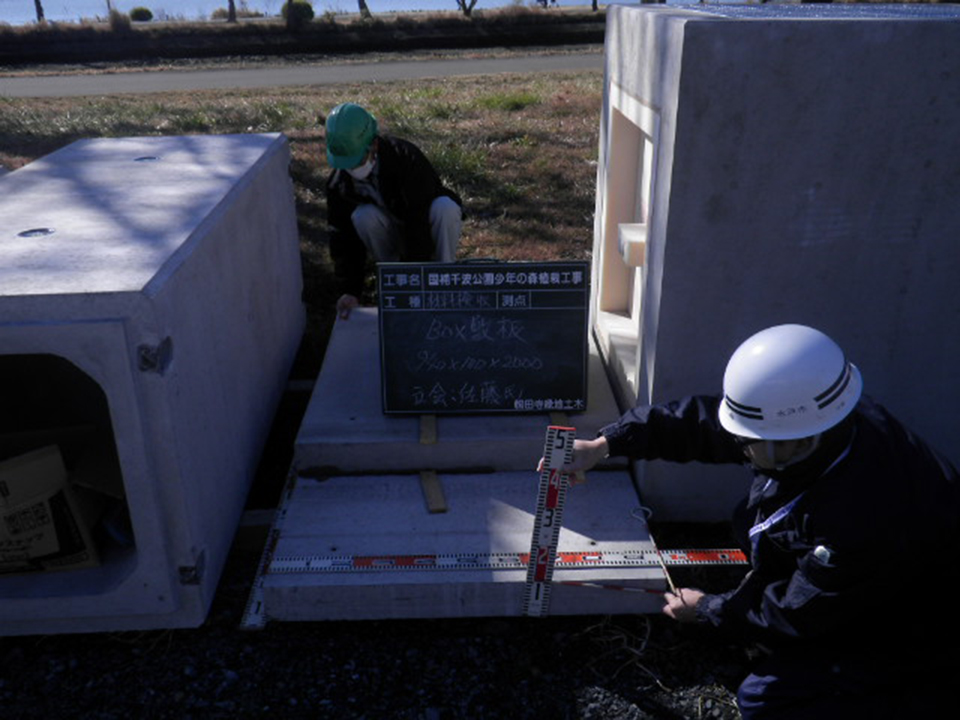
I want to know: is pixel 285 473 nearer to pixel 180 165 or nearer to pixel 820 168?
pixel 180 165

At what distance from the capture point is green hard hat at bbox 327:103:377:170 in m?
4.52

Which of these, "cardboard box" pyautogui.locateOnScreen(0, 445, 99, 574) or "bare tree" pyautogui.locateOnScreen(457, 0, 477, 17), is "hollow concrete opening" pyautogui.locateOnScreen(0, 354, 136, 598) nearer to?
"cardboard box" pyautogui.locateOnScreen(0, 445, 99, 574)

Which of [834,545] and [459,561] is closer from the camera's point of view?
[834,545]

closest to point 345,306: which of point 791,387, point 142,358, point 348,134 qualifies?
point 348,134

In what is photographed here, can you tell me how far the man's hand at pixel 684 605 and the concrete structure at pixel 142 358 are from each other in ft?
5.39

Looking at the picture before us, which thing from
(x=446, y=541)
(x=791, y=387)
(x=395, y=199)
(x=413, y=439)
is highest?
(x=791, y=387)

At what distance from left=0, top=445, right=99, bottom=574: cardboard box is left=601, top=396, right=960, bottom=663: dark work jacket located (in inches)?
88.0

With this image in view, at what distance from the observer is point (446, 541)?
3.42 metres

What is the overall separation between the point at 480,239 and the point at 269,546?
13.6ft

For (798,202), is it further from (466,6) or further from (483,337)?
(466,6)

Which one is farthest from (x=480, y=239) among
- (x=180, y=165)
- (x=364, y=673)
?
(x=364, y=673)

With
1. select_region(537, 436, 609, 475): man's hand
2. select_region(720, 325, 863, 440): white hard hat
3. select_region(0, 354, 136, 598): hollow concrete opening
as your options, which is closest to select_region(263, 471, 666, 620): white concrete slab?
select_region(537, 436, 609, 475): man's hand

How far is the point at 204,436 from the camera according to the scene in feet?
10.7

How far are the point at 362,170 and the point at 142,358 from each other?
2.37 m
